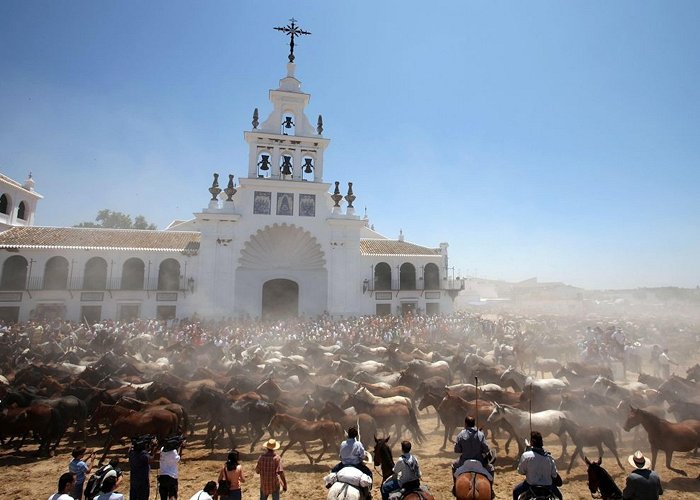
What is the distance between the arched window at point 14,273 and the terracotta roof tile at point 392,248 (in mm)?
26973

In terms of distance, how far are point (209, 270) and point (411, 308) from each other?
716 inches

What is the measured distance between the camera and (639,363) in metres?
18.6

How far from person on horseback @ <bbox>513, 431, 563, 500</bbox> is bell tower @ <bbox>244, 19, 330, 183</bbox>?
95.4 feet

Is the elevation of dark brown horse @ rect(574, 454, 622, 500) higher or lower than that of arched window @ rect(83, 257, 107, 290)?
lower

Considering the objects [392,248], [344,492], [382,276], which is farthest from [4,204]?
[344,492]

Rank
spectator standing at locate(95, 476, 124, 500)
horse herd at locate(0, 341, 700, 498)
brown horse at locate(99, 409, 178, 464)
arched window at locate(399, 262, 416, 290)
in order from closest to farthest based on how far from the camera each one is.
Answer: spectator standing at locate(95, 476, 124, 500) < brown horse at locate(99, 409, 178, 464) < horse herd at locate(0, 341, 700, 498) < arched window at locate(399, 262, 416, 290)

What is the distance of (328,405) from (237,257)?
2272cm

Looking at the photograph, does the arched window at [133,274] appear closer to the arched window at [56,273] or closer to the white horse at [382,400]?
the arched window at [56,273]

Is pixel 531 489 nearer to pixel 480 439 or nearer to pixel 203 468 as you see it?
pixel 480 439

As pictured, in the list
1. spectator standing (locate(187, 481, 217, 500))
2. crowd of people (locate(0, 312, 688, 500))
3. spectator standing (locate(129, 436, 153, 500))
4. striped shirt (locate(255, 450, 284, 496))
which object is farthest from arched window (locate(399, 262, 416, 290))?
spectator standing (locate(187, 481, 217, 500))

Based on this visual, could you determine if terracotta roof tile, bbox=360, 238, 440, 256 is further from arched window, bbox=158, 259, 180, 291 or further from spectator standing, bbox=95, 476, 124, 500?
spectator standing, bbox=95, 476, 124, 500

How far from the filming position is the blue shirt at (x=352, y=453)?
248 inches

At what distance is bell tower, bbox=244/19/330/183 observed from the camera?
107 ft

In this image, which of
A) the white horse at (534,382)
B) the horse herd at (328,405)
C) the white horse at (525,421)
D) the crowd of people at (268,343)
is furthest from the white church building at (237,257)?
the white horse at (525,421)
